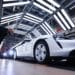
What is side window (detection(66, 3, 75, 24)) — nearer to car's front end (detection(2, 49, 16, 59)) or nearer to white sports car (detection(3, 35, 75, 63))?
car's front end (detection(2, 49, 16, 59))

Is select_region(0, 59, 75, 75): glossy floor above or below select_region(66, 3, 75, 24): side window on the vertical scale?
below

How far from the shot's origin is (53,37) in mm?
3742

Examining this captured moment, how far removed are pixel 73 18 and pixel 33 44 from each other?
208 inches

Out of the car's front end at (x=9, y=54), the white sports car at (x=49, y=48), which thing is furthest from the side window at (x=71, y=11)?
the white sports car at (x=49, y=48)

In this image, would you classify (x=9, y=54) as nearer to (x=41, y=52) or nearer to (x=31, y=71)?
(x=41, y=52)

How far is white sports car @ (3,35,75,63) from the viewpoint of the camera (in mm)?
3318

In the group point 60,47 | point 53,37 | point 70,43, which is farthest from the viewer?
point 53,37

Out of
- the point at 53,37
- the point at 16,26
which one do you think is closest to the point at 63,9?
the point at 16,26

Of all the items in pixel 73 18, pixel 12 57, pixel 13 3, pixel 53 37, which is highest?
pixel 13 3

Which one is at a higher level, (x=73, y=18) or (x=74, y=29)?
(x=73, y=18)

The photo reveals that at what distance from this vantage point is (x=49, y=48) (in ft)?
12.3

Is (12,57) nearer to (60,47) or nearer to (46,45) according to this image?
(46,45)

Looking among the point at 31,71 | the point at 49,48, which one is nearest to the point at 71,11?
the point at 49,48

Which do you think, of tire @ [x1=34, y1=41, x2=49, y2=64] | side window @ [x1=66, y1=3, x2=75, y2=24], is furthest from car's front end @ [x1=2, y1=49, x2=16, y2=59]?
side window @ [x1=66, y1=3, x2=75, y2=24]
